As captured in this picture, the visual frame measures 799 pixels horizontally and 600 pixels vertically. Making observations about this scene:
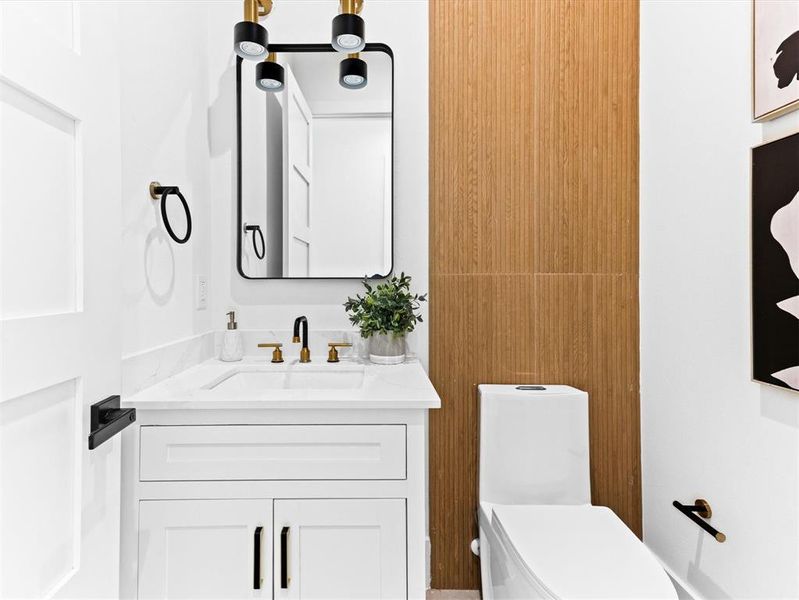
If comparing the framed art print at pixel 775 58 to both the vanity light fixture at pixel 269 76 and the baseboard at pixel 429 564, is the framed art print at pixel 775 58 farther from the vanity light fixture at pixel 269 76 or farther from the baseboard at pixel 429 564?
the baseboard at pixel 429 564

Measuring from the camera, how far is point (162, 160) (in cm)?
131

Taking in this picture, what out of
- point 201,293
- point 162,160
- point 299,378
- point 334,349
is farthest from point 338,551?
point 162,160

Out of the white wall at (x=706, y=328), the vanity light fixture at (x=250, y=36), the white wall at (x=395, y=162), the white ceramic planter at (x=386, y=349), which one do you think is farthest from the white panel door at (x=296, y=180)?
the white wall at (x=706, y=328)

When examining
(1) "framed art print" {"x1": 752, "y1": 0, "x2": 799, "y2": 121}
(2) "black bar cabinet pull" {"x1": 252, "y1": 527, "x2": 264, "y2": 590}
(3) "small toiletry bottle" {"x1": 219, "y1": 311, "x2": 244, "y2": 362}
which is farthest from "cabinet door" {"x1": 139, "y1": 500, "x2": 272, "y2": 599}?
(1) "framed art print" {"x1": 752, "y1": 0, "x2": 799, "y2": 121}

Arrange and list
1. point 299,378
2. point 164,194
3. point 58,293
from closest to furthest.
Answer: point 58,293
point 164,194
point 299,378

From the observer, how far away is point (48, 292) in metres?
0.63

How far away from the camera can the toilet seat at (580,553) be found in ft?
3.35

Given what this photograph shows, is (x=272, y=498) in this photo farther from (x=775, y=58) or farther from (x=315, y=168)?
(x=775, y=58)

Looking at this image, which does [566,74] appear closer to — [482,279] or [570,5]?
[570,5]

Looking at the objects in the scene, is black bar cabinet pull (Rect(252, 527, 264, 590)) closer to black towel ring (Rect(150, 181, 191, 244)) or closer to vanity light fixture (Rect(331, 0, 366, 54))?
black towel ring (Rect(150, 181, 191, 244))

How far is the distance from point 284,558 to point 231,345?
2.47 feet

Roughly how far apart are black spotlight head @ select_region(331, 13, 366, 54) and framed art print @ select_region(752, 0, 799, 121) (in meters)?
1.01

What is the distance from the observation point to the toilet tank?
1.55 m

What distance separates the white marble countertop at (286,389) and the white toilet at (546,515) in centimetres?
39
